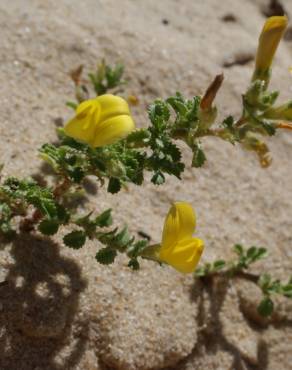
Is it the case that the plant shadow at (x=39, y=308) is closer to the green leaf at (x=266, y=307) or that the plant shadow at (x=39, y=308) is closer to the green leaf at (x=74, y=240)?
the green leaf at (x=74, y=240)

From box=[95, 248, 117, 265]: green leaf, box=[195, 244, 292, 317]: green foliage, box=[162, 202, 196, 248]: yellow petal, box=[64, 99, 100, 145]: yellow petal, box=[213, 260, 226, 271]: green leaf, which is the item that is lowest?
box=[195, 244, 292, 317]: green foliage

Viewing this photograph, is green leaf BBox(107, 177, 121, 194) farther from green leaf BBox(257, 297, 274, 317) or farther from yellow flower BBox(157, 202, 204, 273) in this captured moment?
green leaf BBox(257, 297, 274, 317)

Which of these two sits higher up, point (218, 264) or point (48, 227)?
point (48, 227)

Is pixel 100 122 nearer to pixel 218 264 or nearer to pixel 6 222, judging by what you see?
pixel 6 222

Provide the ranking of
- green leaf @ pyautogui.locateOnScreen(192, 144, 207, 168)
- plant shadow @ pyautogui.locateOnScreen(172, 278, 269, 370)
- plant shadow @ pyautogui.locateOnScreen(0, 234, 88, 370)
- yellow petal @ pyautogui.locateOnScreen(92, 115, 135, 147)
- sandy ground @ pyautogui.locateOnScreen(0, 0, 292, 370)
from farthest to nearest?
1. plant shadow @ pyautogui.locateOnScreen(172, 278, 269, 370)
2. sandy ground @ pyautogui.locateOnScreen(0, 0, 292, 370)
3. plant shadow @ pyautogui.locateOnScreen(0, 234, 88, 370)
4. green leaf @ pyautogui.locateOnScreen(192, 144, 207, 168)
5. yellow petal @ pyautogui.locateOnScreen(92, 115, 135, 147)

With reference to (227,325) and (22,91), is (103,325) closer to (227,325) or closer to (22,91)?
(227,325)

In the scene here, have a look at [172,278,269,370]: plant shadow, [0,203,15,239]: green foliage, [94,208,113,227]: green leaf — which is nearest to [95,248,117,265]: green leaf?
[94,208,113,227]: green leaf

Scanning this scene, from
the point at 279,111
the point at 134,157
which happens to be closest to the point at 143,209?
the point at 134,157

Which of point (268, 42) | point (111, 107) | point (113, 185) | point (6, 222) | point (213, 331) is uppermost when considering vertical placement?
point (268, 42)

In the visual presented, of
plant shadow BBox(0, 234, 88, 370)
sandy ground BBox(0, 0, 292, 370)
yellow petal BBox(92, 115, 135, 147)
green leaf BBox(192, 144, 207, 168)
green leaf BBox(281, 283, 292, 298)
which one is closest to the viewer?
yellow petal BBox(92, 115, 135, 147)
